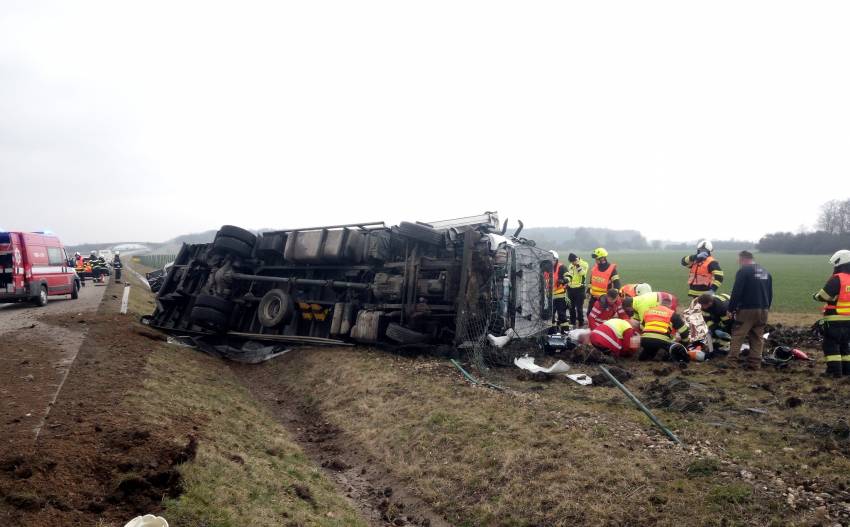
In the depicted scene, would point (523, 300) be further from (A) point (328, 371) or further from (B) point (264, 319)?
(B) point (264, 319)

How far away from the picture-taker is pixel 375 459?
18.2ft

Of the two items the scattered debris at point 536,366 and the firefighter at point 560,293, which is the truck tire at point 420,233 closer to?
the scattered debris at point 536,366

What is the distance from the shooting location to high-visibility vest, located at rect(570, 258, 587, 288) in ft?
41.6

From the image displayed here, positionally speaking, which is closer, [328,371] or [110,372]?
[110,372]

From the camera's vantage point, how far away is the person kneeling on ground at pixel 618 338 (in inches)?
344

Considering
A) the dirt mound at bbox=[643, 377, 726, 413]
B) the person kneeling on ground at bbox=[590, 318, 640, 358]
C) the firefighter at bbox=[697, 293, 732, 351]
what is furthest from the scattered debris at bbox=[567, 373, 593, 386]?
the firefighter at bbox=[697, 293, 732, 351]

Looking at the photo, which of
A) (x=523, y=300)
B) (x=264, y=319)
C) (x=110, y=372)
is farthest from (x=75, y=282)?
(x=523, y=300)

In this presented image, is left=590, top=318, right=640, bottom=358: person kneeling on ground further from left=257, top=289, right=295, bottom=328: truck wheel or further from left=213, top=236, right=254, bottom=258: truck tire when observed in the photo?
left=213, top=236, right=254, bottom=258: truck tire

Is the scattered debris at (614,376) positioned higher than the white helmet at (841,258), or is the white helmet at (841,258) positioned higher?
the white helmet at (841,258)

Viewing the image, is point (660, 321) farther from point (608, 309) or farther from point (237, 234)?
point (237, 234)

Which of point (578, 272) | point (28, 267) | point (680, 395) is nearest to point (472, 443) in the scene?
point (680, 395)

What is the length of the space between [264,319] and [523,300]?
182 inches

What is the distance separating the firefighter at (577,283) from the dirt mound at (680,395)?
227 inches

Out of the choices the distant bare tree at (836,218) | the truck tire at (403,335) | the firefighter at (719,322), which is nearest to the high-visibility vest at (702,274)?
the firefighter at (719,322)
